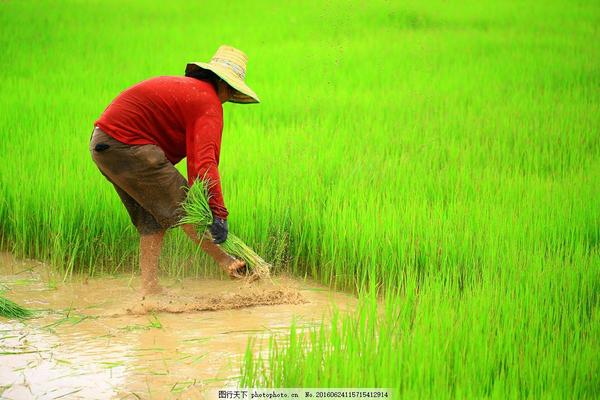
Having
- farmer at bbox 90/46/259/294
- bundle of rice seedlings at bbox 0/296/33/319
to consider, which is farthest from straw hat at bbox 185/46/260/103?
bundle of rice seedlings at bbox 0/296/33/319

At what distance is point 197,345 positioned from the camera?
322 centimetres

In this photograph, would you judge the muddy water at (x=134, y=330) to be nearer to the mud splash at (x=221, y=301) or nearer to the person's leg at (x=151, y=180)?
Result: the mud splash at (x=221, y=301)

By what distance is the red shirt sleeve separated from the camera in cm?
343

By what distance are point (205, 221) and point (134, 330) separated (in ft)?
1.70

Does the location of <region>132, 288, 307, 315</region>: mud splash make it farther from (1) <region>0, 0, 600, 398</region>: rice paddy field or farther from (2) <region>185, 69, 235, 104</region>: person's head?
(2) <region>185, 69, 235, 104</region>: person's head

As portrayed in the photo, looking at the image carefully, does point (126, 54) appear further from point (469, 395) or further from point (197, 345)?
point (469, 395)

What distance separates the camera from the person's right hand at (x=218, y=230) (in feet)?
11.6

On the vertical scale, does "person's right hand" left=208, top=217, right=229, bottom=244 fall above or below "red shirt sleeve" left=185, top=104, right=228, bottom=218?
below

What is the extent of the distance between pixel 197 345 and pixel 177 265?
104 centimetres

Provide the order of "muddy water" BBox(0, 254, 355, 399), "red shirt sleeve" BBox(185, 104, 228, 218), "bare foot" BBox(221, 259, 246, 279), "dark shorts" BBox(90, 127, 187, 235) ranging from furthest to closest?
"bare foot" BBox(221, 259, 246, 279) → "dark shorts" BBox(90, 127, 187, 235) → "red shirt sleeve" BBox(185, 104, 228, 218) → "muddy water" BBox(0, 254, 355, 399)

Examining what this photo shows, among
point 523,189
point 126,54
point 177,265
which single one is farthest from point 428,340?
point 126,54

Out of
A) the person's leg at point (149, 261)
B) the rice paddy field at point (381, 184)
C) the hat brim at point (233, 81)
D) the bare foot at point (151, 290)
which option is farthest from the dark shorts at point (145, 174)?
the rice paddy field at point (381, 184)

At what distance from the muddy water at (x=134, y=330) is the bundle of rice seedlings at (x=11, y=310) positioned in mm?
63

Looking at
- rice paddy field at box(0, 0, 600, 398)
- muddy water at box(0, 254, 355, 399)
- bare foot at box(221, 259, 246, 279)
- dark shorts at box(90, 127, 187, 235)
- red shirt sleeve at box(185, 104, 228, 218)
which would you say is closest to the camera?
rice paddy field at box(0, 0, 600, 398)
